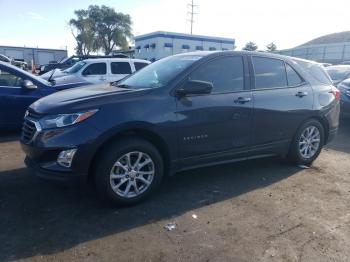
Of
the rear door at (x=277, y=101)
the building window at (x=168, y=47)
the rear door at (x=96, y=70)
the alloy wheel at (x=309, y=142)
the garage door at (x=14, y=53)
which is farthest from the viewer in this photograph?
the building window at (x=168, y=47)

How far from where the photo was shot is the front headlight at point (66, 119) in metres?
3.63

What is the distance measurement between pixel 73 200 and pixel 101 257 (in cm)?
127

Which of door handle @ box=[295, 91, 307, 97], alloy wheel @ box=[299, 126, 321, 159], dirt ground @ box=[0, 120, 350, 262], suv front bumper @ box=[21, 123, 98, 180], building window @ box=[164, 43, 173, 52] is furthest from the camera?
building window @ box=[164, 43, 173, 52]

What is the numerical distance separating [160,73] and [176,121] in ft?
2.96

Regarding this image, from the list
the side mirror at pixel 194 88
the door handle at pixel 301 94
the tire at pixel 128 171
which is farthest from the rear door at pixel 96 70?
the tire at pixel 128 171

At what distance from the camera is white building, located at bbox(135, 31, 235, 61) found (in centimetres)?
4931

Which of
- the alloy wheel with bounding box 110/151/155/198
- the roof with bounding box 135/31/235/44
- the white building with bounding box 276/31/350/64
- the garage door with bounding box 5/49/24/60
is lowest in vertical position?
the alloy wheel with bounding box 110/151/155/198

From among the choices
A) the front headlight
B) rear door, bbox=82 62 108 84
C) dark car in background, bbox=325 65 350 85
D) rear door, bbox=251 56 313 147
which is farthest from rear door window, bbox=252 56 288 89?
rear door, bbox=82 62 108 84

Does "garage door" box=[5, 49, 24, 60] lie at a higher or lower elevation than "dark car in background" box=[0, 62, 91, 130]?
higher

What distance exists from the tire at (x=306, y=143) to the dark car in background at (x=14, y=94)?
505 cm

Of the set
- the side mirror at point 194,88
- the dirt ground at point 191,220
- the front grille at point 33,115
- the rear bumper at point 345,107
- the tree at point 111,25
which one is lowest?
the dirt ground at point 191,220

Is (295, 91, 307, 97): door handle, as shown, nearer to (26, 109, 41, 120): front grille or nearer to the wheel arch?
the wheel arch

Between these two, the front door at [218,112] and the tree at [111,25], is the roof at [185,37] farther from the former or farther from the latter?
the front door at [218,112]

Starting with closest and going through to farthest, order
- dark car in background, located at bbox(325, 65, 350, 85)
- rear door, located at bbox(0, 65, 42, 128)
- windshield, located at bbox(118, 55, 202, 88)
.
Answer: windshield, located at bbox(118, 55, 202, 88) < rear door, located at bbox(0, 65, 42, 128) < dark car in background, located at bbox(325, 65, 350, 85)
